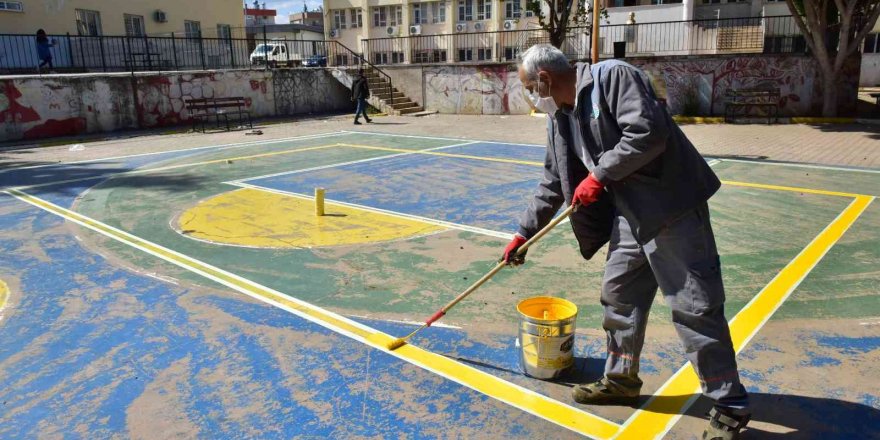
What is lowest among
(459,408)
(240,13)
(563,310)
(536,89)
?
(459,408)

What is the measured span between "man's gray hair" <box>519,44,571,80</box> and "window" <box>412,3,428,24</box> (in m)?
53.7

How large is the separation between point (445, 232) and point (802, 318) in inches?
148

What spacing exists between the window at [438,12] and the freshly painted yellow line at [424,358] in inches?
1959

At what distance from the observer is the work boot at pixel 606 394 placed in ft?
11.8

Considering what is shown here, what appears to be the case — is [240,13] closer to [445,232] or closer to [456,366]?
[445,232]

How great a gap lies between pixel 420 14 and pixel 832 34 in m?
39.2

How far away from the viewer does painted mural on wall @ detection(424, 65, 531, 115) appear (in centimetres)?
2491

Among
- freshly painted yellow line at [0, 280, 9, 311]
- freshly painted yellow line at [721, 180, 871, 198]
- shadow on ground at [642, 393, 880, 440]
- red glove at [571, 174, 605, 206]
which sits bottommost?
shadow on ground at [642, 393, 880, 440]

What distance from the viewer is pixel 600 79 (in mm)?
3094

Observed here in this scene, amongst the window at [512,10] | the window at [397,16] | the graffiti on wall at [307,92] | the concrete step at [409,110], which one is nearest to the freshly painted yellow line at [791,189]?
the concrete step at [409,110]

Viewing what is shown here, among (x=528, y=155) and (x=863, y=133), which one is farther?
(x=863, y=133)

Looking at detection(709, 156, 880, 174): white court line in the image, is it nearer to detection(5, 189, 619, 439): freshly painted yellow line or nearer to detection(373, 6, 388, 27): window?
detection(5, 189, 619, 439): freshly painted yellow line

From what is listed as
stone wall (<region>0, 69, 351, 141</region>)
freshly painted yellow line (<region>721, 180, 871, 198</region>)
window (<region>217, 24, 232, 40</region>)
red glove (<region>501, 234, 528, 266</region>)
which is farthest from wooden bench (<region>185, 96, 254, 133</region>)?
red glove (<region>501, 234, 528, 266</region>)

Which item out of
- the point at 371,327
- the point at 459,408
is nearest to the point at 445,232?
the point at 371,327
